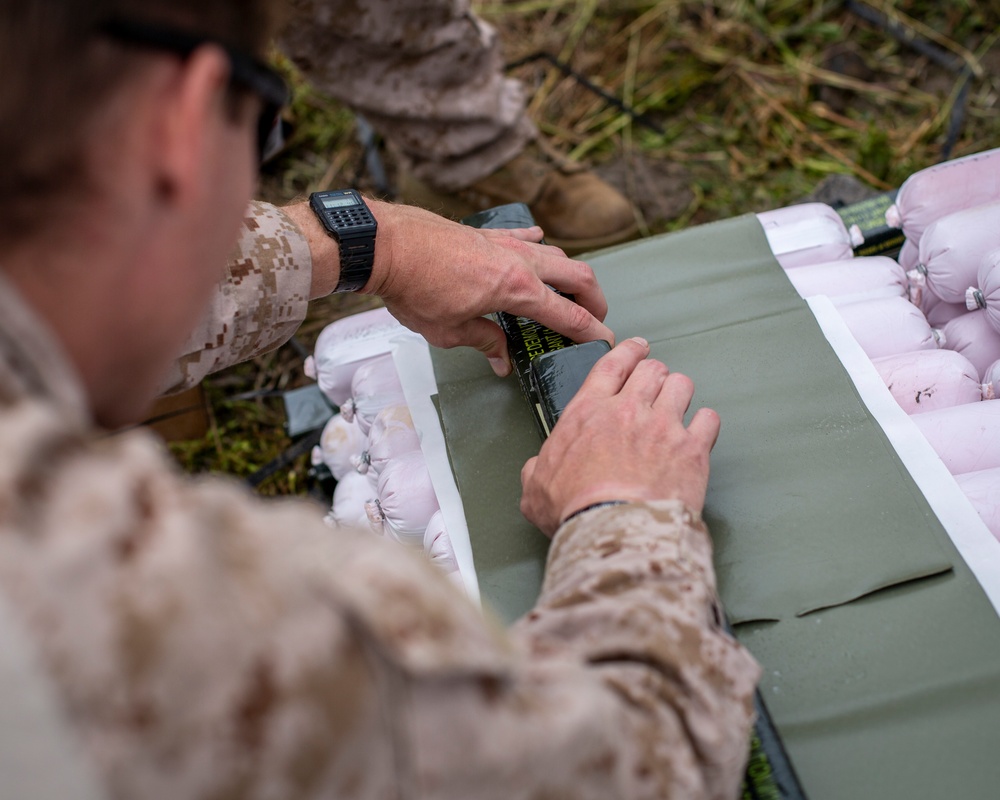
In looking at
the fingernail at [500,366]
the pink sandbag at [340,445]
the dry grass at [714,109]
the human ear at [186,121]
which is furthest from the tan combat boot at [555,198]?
the human ear at [186,121]

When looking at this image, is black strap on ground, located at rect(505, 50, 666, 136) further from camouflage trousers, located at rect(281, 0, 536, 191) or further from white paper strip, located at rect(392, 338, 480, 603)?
white paper strip, located at rect(392, 338, 480, 603)

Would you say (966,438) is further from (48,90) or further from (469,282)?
(48,90)

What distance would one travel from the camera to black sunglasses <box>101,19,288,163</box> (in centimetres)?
64

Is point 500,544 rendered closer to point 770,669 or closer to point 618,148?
point 770,669

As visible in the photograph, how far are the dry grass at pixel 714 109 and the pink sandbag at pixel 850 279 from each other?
3.76ft

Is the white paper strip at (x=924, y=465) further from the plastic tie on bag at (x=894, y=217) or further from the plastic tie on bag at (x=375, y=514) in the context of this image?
the plastic tie on bag at (x=375, y=514)

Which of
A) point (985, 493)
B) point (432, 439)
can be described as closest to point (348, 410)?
point (432, 439)

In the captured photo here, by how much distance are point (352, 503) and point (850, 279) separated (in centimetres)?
113

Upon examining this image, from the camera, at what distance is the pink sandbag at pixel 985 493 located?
1.24 metres

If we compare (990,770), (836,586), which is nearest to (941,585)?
(836,586)

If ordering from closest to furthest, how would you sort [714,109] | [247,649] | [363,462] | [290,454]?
[247,649], [363,462], [290,454], [714,109]

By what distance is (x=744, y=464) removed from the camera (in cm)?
136

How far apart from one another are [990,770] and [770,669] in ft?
0.90

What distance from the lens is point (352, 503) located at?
5.83 ft
